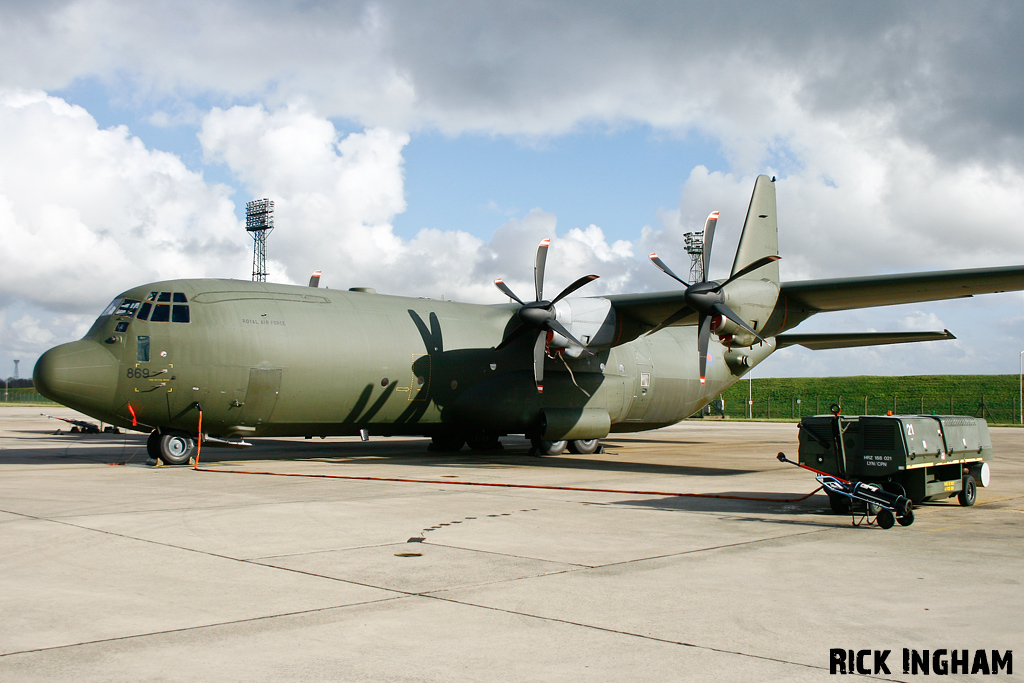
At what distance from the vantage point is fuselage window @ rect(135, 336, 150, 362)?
17.6 m

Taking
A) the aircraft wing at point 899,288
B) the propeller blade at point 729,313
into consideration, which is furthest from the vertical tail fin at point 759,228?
the propeller blade at point 729,313

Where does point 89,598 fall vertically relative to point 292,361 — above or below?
below

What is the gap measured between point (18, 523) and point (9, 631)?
16.6 ft

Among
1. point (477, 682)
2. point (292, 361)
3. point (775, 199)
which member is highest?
point (775, 199)

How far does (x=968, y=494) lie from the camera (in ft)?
40.9

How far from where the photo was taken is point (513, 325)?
24078 millimetres

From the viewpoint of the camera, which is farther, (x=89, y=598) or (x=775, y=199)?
(x=775, y=199)

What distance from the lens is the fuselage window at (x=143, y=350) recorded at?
57.9 ft

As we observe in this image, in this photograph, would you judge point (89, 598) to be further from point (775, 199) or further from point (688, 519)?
point (775, 199)

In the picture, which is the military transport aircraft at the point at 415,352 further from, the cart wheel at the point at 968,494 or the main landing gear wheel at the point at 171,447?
the cart wheel at the point at 968,494

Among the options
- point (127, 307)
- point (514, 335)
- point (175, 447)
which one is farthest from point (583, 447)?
point (127, 307)

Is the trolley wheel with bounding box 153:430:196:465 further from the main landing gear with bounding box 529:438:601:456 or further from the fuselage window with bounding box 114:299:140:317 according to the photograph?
the main landing gear with bounding box 529:438:601:456

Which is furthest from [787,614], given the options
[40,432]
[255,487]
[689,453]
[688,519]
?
[40,432]

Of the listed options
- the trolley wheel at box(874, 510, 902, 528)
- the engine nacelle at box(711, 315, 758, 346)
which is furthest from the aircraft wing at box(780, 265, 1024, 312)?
the trolley wheel at box(874, 510, 902, 528)
